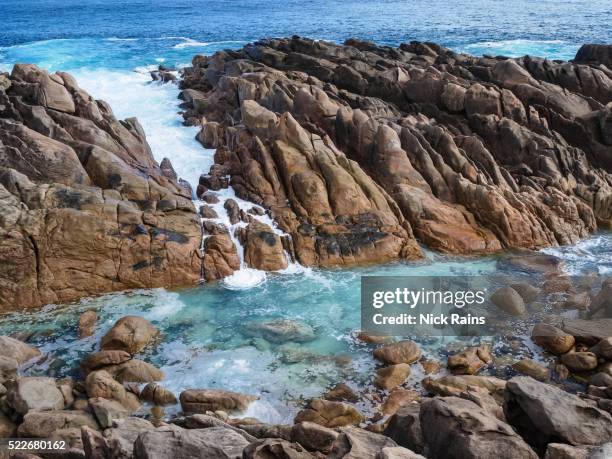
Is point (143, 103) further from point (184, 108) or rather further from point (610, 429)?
point (610, 429)

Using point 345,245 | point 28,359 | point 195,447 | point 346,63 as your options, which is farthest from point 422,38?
point 195,447

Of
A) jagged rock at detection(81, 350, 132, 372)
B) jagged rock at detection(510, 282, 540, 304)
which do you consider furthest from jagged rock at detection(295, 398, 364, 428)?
jagged rock at detection(510, 282, 540, 304)

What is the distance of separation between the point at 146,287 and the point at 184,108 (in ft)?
82.6

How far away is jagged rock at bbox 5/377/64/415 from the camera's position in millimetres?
16938

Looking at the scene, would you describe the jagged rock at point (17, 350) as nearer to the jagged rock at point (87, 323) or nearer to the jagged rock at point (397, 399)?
the jagged rock at point (87, 323)

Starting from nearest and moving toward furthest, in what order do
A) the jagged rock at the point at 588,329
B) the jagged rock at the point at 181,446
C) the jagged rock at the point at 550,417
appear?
the jagged rock at the point at 181,446, the jagged rock at the point at 550,417, the jagged rock at the point at 588,329

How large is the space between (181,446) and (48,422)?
254 inches

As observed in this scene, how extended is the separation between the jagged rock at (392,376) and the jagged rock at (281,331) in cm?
370

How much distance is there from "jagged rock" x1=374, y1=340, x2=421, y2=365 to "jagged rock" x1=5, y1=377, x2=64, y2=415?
1081cm

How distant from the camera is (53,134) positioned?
3059 centimetres

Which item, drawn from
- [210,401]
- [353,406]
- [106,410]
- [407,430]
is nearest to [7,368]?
[106,410]

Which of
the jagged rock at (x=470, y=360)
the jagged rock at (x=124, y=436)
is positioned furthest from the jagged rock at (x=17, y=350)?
the jagged rock at (x=470, y=360)

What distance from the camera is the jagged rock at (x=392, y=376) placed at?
19844 millimetres

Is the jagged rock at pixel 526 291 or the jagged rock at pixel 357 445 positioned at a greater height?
the jagged rock at pixel 357 445
